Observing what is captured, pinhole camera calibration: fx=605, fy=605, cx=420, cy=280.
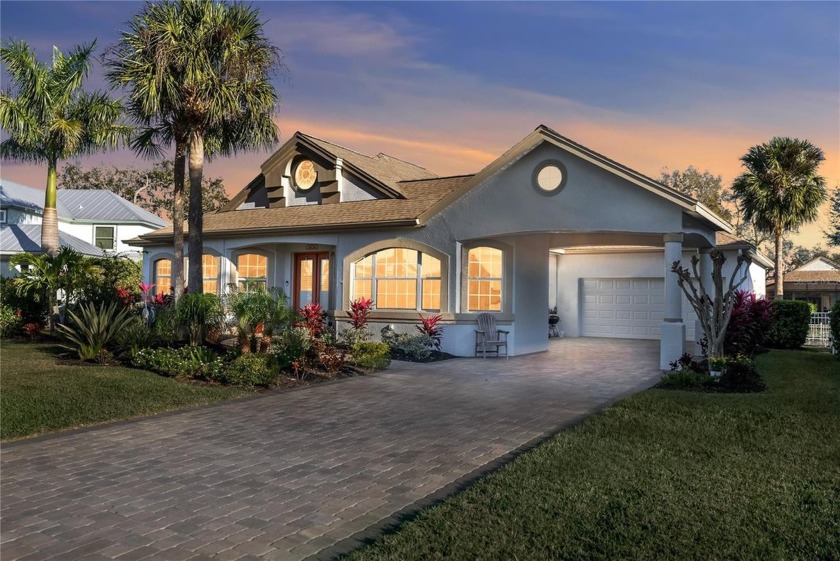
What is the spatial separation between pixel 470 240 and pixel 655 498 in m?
11.3

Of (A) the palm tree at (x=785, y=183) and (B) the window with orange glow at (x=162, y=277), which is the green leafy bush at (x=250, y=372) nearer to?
(B) the window with orange glow at (x=162, y=277)

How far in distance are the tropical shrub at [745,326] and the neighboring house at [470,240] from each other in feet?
3.50

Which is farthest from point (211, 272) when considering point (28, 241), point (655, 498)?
point (655, 498)

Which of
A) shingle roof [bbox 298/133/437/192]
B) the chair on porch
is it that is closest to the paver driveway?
the chair on porch

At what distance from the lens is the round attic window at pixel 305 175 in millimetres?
20031

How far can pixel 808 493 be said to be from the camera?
17.2 ft

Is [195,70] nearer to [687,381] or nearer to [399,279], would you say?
[399,279]

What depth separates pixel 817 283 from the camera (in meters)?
38.7

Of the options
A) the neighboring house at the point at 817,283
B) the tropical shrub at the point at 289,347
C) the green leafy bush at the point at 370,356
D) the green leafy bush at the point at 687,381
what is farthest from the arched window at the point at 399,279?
the neighboring house at the point at 817,283

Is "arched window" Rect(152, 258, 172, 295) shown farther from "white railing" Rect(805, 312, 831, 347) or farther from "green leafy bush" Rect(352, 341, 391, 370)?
"white railing" Rect(805, 312, 831, 347)

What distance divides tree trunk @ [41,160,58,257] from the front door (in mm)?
9151

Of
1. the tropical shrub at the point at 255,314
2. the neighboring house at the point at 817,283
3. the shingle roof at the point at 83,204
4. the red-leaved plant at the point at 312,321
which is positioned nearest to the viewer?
the tropical shrub at the point at 255,314

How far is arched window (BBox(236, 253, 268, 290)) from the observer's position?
20328 millimetres

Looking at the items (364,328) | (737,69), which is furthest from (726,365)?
(364,328)
